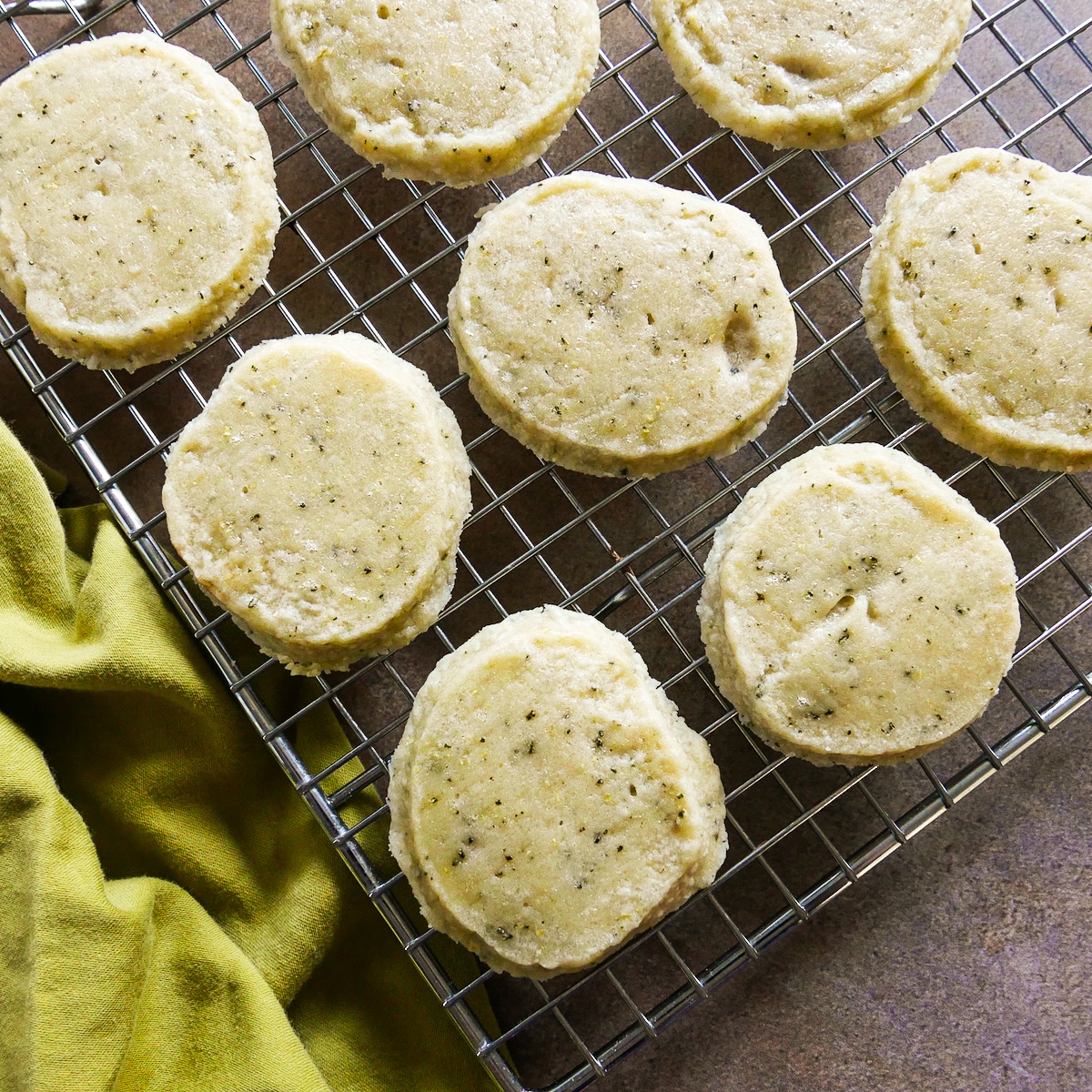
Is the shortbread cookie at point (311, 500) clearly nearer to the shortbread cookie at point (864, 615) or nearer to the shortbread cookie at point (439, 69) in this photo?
the shortbread cookie at point (439, 69)

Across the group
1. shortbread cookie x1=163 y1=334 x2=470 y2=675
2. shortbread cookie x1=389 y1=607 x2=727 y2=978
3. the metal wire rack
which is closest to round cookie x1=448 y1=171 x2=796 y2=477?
the metal wire rack

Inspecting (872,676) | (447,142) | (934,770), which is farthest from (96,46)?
(934,770)

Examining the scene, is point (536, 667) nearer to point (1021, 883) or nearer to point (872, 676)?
point (872, 676)

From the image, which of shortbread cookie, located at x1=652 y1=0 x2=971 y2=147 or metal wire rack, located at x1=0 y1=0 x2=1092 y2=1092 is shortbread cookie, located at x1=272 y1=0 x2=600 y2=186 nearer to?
metal wire rack, located at x1=0 y1=0 x2=1092 y2=1092

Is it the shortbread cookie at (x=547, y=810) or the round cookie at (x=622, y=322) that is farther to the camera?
the round cookie at (x=622, y=322)

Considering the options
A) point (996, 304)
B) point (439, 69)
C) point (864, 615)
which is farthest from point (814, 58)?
point (864, 615)

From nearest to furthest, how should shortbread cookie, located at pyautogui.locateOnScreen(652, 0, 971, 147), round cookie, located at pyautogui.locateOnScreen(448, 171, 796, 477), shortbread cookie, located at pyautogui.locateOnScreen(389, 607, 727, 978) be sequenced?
shortbread cookie, located at pyautogui.locateOnScreen(389, 607, 727, 978)
round cookie, located at pyautogui.locateOnScreen(448, 171, 796, 477)
shortbread cookie, located at pyautogui.locateOnScreen(652, 0, 971, 147)

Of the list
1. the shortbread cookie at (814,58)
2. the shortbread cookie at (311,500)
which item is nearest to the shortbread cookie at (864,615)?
the shortbread cookie at (311,500)
